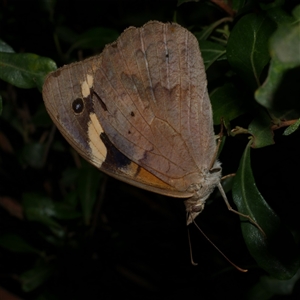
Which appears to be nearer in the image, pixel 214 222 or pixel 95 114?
pixel 95 114

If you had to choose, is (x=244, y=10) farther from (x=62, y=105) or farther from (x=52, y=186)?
(x=52, y=186)

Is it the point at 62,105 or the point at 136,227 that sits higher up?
the point at 62,105

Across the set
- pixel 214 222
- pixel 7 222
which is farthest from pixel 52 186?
pixel 214 222

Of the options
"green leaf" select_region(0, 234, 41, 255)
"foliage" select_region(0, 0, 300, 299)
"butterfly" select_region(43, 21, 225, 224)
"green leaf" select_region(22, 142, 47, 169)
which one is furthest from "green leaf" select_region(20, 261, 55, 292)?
"butterfly" select_region(43, 21, 225, 224)

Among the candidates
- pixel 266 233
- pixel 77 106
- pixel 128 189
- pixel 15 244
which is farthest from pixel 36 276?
pixel 266 233

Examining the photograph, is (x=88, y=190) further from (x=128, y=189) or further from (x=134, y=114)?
(x=134, y=114)

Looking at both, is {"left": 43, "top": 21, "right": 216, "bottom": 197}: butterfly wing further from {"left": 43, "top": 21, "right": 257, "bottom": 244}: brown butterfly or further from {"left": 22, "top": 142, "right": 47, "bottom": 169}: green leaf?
{"left": 22, "top": 142, "right": 47, "bottom": 169}: green leaf
